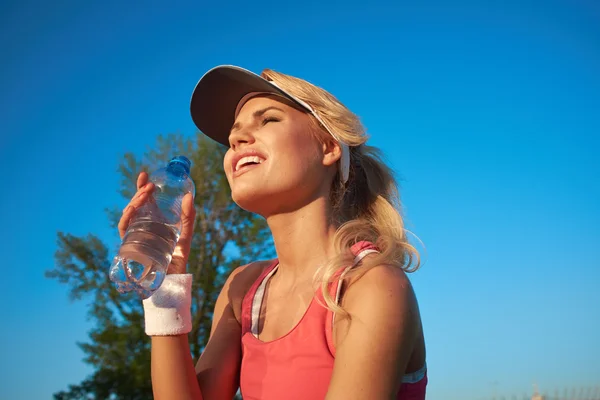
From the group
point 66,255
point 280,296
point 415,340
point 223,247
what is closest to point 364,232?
point 280,296

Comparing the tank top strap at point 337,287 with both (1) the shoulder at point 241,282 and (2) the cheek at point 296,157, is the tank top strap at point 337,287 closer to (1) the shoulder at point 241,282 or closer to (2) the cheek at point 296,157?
(2) the cheek at point 296,157

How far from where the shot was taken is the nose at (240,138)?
2.69 m

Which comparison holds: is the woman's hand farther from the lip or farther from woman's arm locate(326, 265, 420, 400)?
woman's arm locate(326, 265, 420, 400)

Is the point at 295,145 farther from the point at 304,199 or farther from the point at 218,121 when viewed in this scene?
the point at 218,121

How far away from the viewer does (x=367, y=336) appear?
6.23ft

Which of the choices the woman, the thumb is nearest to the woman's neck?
the woman

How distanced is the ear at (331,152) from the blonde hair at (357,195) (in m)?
0.04

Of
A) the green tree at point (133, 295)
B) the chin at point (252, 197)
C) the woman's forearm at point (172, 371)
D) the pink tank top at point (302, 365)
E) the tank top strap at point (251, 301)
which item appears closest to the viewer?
the pink tank top at point (302, 365)

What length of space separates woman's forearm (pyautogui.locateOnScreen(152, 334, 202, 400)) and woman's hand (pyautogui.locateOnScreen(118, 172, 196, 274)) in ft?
1.18

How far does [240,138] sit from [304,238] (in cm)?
65

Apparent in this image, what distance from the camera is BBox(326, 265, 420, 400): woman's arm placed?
184 centimetres

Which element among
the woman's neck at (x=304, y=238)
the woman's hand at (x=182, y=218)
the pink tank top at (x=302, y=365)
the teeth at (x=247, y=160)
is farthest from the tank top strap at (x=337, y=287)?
the woman's hand at (x=182, y=218)

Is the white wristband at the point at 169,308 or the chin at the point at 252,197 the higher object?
the chin at the point at 252,197

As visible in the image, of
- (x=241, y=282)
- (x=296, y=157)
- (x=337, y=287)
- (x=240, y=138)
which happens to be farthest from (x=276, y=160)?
(x=241, y=282)
